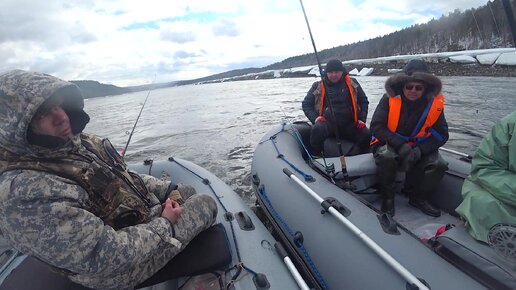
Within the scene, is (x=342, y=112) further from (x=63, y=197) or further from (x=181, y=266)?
(x=63, y=197)

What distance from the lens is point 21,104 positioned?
4.44ft

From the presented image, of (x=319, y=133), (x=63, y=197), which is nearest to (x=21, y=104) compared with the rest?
(x=63, y=197)

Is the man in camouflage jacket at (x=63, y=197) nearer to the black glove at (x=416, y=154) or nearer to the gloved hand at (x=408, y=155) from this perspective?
the gloved hand at (x=408, y=155)

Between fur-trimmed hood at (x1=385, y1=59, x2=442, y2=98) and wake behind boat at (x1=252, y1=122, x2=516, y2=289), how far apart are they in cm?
79

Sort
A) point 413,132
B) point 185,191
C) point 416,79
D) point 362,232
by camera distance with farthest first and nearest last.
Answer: point 413,132, point 416,79, point 185,191, point 362,232

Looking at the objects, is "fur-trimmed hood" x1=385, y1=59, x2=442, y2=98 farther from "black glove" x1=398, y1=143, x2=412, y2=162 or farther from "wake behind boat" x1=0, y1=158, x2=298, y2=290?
"wake behind boat" x1=0, y1=158, x2=298, y2=290

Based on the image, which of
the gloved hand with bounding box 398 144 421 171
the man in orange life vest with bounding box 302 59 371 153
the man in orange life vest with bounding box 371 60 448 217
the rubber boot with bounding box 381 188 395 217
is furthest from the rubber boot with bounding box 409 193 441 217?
the man in orange life vest with bounding box 302 59 371 153

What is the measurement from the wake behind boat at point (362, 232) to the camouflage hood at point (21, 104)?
6.31 feet

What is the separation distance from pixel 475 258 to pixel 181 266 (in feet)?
5.76

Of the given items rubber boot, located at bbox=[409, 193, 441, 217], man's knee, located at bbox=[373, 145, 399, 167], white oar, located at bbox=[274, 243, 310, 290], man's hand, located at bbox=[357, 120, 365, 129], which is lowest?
rubber boot, located at bbox=[409, 193, 441, 217]

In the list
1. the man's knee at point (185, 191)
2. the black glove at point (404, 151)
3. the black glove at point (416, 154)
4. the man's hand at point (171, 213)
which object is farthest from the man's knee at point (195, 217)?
the black glove at point (416, 154)

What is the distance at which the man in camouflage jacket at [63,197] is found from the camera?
1.34 m

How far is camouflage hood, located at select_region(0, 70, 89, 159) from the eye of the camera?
1.35 meters

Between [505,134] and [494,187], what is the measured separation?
0.32 meters
